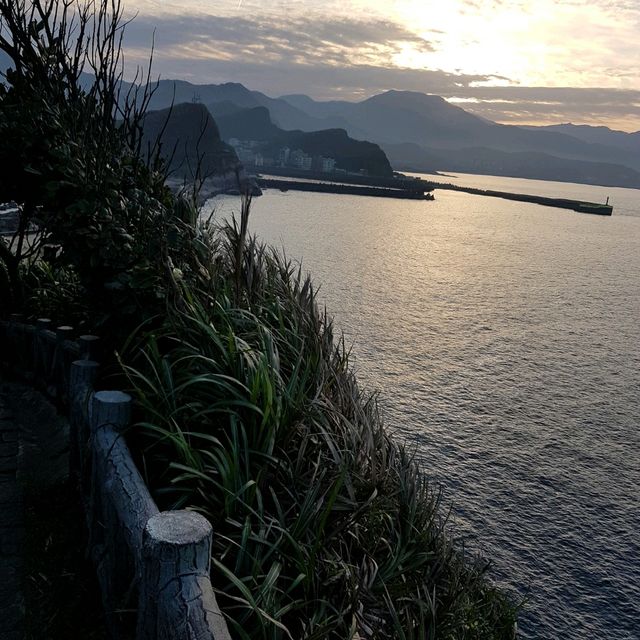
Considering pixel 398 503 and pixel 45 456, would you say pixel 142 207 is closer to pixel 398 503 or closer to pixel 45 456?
pixel 45 456

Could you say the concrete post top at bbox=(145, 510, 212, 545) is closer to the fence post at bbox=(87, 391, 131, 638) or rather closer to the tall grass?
the tall grass

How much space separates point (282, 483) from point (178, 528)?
152 cm

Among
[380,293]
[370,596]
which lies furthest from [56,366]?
[380,293]

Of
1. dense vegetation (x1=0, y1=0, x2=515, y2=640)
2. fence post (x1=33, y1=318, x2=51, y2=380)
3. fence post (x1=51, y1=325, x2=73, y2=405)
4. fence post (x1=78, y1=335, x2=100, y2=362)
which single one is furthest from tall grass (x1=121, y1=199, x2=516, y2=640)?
fence post (x1=33, y1=318, x2=51, y2=380)

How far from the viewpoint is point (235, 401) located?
388 centimetres

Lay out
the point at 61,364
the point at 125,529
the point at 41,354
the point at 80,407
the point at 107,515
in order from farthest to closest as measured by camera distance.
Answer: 1. the point at 41,354
2. the point at 61,364
3. the point at 80,407
4. the point at 107,515
5. the point at 125,529

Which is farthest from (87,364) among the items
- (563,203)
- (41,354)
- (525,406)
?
(563,203)

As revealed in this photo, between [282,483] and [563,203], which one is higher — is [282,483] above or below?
below

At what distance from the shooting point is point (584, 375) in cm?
1560

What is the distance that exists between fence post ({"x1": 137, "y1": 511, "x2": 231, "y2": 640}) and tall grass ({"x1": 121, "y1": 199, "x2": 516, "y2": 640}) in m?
0.41

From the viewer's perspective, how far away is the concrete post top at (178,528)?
2.40 m

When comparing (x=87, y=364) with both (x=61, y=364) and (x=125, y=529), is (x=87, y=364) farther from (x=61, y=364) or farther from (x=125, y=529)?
(x=125, y=529)

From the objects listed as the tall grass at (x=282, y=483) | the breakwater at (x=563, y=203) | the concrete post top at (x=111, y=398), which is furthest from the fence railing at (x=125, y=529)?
the breakwater at (x=563, y=203)

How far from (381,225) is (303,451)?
5652cm
